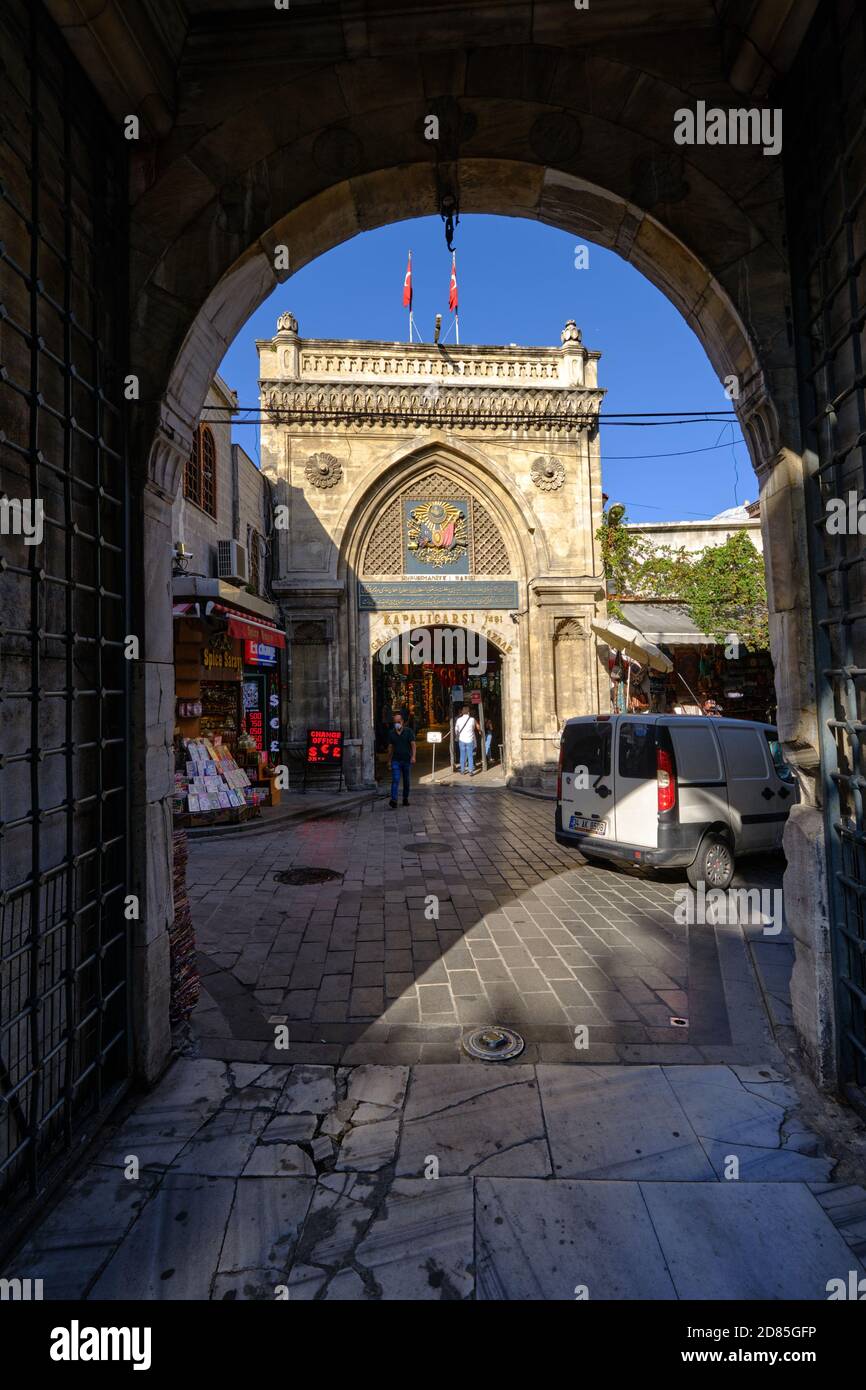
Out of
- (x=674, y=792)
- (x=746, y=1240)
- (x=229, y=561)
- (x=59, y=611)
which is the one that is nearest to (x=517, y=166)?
(x=59, y=611)

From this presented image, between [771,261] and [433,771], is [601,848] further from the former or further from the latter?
[433,771]

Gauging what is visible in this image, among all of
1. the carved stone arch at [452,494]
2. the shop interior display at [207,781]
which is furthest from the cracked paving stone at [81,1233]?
the carved stone arch at [452,494]

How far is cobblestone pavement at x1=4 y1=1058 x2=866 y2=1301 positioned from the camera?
7.20 feet

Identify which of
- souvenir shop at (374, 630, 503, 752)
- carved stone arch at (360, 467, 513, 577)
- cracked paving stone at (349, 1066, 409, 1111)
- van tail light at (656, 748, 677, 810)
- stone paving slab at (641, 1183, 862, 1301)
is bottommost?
cracked paving stone at (349, 1066, 409, 1111)

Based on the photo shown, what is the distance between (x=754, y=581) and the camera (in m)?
14.8

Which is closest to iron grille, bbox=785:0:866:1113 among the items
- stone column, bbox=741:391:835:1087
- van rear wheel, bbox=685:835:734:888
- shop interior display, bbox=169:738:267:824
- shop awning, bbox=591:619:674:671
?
stone column, bbox=741:391:835:1087

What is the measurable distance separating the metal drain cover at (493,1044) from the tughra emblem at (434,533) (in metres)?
14.8

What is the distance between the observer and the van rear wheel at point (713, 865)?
264 inches

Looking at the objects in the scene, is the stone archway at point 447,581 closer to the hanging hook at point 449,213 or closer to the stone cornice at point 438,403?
the stone cornice at point 438,403

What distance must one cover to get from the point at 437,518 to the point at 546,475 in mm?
3163

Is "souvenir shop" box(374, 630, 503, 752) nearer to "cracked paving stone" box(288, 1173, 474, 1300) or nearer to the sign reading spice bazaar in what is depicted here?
the sign reading spice bazaar

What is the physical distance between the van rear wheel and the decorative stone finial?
51.7 feet

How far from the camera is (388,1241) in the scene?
2348mm
